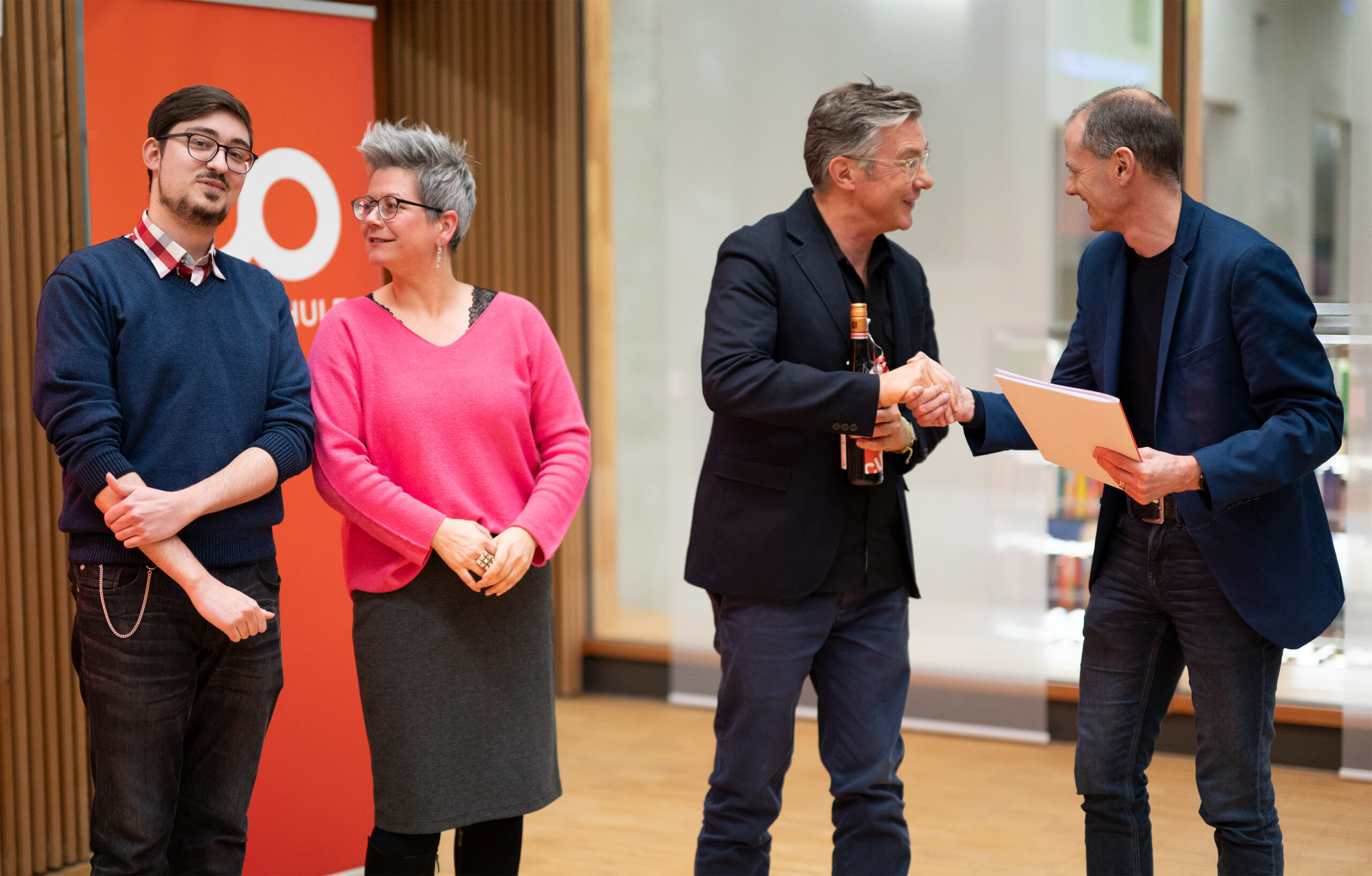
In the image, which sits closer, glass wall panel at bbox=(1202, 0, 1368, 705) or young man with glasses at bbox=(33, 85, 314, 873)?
young man with glasses at bbox=(33, 85, 314, 873)

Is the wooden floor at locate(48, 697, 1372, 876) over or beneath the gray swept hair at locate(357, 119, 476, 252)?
beneath

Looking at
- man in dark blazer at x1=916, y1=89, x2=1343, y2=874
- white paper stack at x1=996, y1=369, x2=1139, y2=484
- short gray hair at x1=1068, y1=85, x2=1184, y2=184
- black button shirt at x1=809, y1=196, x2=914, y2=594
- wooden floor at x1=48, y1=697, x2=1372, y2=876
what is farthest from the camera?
wooden floor at x1=48, y1=697, x2=1372, y2=876

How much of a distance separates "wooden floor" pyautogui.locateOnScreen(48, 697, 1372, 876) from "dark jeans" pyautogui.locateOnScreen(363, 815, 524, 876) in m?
0.97

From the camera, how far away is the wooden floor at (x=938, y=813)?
140 inches

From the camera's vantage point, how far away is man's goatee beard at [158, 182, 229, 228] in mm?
2365

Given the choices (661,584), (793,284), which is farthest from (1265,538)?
(661,584)

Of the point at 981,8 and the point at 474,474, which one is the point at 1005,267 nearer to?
the point at 981,8

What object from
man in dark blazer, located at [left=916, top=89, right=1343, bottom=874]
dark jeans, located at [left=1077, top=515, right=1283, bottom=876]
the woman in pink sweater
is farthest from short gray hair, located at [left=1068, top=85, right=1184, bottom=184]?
the woman in pink sweater

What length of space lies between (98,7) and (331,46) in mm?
572

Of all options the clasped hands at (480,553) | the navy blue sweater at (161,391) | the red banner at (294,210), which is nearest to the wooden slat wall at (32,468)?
the red banner at (294,210)

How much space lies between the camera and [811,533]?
254cm

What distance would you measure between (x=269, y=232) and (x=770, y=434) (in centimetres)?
149

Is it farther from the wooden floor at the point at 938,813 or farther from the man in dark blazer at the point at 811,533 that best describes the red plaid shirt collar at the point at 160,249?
the wooden floor at the point at 938,813

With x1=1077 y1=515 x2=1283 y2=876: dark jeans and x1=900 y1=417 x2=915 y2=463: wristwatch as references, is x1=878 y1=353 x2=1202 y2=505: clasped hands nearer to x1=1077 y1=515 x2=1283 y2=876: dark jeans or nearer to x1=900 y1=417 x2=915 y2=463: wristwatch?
x1=900 y1=417 x2=915 y2=463: wristwatch
